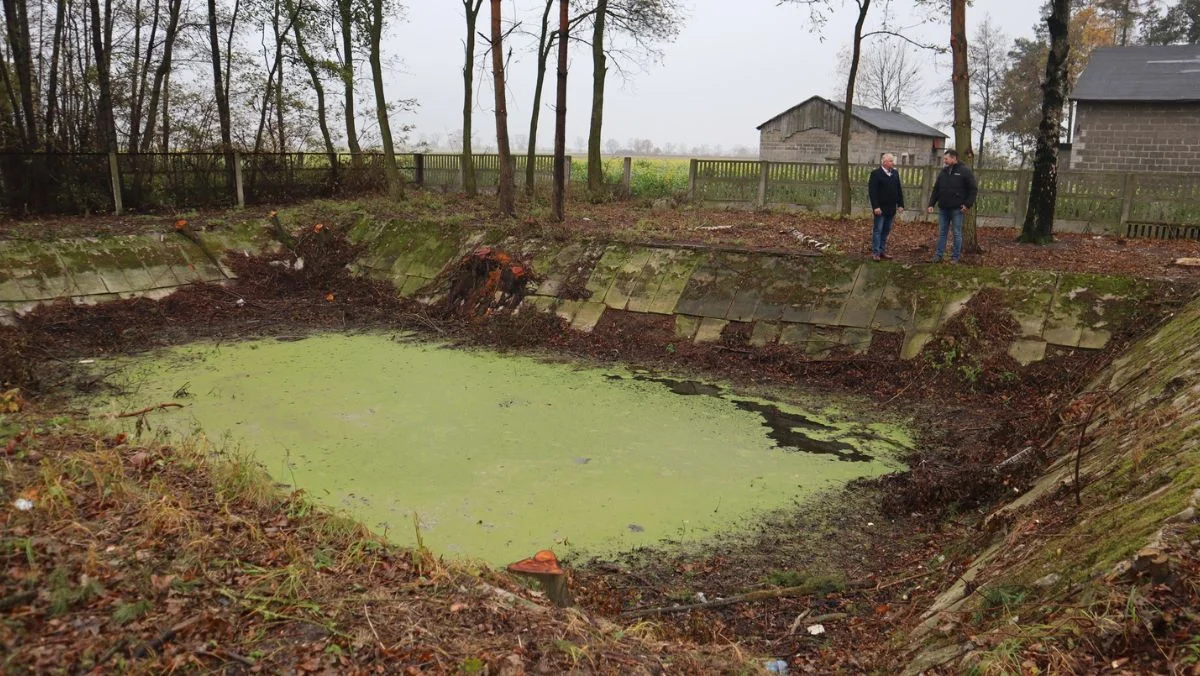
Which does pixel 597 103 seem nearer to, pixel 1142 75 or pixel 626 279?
pixel 626 279

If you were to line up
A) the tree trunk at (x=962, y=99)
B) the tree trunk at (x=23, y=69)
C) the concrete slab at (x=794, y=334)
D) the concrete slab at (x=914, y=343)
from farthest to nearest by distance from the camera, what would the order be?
the tree trunk at (x=23, y=69)
the tree trunk at (x=962, y=99)
the concrete slab at (x=794, y=334)
the concrete slab at (x=914, y=343)

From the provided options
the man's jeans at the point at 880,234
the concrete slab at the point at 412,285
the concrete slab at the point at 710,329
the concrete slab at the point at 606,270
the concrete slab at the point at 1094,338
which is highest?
the man's jeans at the point at 880,234

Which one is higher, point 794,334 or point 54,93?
point 54,93

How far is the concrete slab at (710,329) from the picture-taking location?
926cm

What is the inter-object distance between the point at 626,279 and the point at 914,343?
12.1ft

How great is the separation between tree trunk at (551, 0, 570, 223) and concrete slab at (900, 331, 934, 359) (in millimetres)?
6344

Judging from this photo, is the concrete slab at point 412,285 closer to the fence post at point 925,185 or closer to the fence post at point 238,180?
the fence post at point 238,180

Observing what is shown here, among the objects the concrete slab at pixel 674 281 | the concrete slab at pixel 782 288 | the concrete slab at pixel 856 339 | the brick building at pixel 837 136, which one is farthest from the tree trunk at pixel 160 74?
the brick building at pixel 837 136

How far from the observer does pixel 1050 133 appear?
34.5ft

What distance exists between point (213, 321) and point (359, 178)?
758cm

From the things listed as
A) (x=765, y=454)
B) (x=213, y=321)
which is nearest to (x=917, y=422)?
(x=765, y=454)

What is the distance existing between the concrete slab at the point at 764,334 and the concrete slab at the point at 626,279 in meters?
1.76

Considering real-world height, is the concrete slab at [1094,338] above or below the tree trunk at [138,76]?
below

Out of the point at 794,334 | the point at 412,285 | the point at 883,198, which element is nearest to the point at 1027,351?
the point at 794,334
